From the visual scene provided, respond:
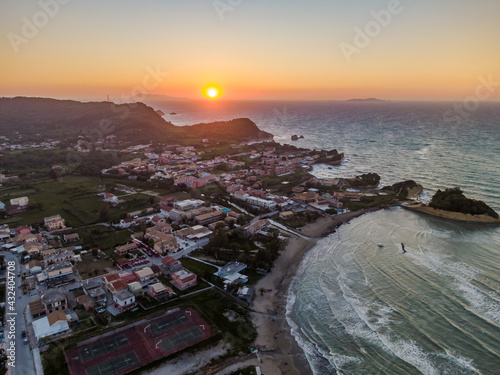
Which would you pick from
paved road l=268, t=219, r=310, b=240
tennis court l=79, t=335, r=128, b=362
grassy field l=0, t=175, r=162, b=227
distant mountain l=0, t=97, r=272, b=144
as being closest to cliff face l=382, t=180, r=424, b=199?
paved road l=268, t=219, r=310, b=240

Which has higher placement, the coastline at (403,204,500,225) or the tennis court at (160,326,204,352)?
the coastline at (403,204,500,225)

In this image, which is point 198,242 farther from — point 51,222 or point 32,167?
point 32,167

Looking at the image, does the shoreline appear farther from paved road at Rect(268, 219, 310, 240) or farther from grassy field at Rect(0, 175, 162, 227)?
grassy field at Rect(0, 175, 162, 227)

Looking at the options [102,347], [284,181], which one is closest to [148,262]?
[102,347]

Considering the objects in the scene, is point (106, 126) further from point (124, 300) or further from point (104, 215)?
point (124, 300)

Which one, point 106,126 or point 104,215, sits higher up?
point 106,126
